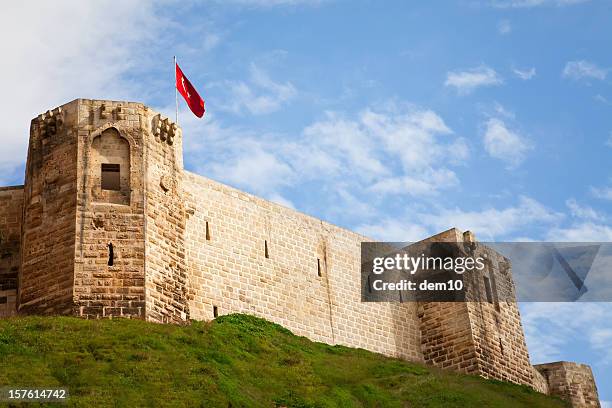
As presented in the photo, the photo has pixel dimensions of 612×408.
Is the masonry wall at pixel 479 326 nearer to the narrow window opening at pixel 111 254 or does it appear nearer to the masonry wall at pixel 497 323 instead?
the masonry wall at pixel 497 323

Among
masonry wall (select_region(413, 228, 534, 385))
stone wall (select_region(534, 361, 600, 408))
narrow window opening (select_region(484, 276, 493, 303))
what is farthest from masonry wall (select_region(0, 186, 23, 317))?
stone wall (select_region(534, 361, 600, 408))

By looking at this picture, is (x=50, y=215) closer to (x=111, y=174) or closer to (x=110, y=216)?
(x=110, y=216)

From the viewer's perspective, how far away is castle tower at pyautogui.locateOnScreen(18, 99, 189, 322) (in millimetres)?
32656

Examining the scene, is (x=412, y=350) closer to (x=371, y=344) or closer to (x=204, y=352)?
(x=371, y=344)

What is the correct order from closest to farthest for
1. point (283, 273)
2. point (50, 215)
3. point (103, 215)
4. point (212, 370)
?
point (212, 370) → point (103, 215) → point (50, 215) → point (283, 273)

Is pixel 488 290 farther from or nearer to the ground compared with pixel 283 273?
farther from the ground

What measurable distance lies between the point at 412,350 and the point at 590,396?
33.1 feet

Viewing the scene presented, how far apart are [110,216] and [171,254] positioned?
2041 millimetres

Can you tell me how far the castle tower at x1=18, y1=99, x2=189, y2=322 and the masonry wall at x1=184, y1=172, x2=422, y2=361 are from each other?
194cm

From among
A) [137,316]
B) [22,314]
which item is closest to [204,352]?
[137,316]

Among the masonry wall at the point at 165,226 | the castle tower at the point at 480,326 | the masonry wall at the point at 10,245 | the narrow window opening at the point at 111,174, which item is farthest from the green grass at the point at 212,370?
the narrow window opening at the point at 111,174

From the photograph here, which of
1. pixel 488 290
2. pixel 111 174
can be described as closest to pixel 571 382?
pixel 488 290

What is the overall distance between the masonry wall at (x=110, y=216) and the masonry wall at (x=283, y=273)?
3.03m

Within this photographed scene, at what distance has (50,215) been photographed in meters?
33.9
